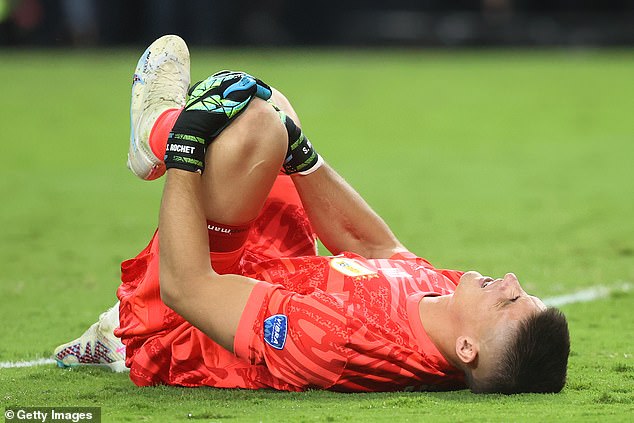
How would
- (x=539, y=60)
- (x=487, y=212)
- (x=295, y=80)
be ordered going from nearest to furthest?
(x=487, y=212) < (x=295, y=80) < (x=539, y=60)

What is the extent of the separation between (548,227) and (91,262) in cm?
282

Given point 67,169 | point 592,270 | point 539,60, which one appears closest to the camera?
point 592,270

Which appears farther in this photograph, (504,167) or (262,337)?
(504,167)

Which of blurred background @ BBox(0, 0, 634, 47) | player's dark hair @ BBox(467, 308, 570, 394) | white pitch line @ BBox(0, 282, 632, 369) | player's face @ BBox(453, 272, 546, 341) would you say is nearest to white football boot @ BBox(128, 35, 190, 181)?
player's face @ BBox(453, 272, 546, 341)

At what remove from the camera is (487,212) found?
8.09 metres

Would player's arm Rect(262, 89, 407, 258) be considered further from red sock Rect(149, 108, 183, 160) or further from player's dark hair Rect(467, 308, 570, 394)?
player's dark hair Rect(467, 308, 570, 394)

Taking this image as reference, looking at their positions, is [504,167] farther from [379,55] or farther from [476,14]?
[476,14]

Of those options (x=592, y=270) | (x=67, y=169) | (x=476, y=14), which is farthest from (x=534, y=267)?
(x=476, y=14)

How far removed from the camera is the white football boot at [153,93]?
13.3 ft

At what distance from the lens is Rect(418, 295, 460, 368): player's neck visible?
3611mm

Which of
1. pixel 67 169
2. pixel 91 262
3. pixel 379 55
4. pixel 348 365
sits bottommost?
pixel 379 55

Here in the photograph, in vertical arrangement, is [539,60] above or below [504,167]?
below

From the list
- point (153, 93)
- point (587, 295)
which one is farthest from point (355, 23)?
point (153, 93)
